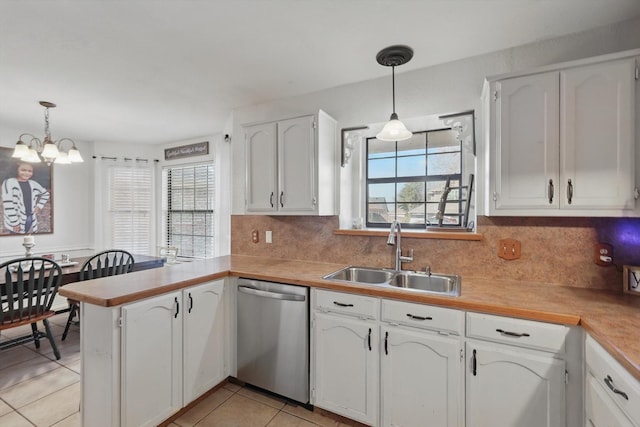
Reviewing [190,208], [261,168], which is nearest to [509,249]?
[261,168]

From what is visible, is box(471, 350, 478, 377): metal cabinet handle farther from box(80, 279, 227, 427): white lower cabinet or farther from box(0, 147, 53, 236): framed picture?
box(0, 147, 53, 236): framed picture

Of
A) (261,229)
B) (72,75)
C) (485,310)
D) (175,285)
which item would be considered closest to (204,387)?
(175,285)

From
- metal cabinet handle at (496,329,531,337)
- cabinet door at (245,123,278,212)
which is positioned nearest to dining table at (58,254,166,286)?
cabinet door at (245,123,278,212)

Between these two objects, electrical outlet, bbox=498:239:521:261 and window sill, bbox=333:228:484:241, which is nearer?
electrical outlet, bbox=498:239:521:261

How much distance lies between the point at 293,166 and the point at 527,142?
1574 millimetres

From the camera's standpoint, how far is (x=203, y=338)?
81.4 inches

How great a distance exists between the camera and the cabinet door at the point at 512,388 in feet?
4.48

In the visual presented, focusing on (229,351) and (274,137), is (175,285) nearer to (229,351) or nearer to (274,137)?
(229,351)

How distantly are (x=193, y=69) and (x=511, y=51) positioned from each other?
7.50ft

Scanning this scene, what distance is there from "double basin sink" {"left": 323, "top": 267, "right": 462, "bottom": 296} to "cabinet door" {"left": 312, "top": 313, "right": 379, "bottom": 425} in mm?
294

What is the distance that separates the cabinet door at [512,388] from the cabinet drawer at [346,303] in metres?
0.53

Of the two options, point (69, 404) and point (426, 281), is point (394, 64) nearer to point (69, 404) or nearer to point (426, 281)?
point (426, 281)

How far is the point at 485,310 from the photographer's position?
4.85 feet

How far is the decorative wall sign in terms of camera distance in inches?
169
